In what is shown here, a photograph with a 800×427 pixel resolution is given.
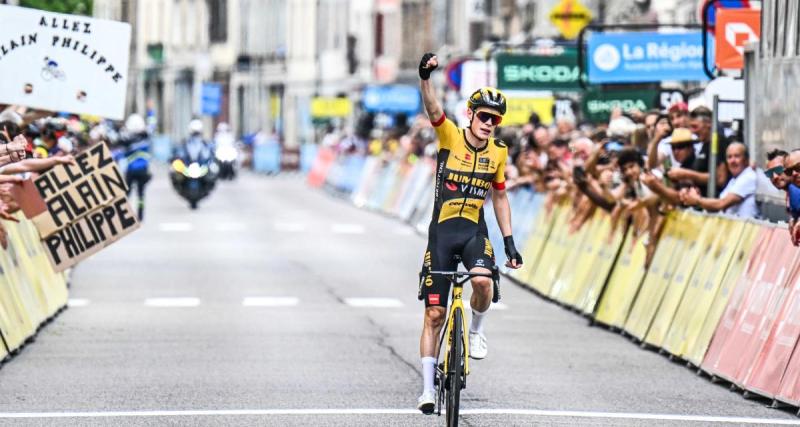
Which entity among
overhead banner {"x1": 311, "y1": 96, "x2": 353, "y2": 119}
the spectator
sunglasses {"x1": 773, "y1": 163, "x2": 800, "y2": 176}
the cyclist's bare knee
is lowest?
overhead banner {"x1": 311, "y1": 96, "x2": 353, "y2": 119}

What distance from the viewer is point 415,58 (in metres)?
76.1

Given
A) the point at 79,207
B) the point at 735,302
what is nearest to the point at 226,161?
the point at 79,207

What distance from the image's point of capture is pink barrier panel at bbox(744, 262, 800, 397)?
13.6 m

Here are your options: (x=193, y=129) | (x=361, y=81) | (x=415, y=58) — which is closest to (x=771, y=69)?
(x=193, y=129)

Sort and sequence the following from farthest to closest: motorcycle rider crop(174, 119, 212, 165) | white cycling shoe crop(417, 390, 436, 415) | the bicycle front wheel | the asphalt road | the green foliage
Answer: the green foliage
motorcycle rider crop(174, 119, 212, 165)
the asphalt road
white cycling shoe crop(417, 390, 436, 415)
the bicycle front wheel

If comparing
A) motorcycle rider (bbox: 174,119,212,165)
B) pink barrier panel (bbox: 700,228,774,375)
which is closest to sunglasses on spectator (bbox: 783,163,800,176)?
pink barrier panel (bbox: 700,228,774,375)

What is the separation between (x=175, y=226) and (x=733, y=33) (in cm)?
1747

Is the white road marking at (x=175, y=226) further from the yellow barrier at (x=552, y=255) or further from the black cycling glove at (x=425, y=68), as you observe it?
the black cycling glove at (x=425, y=68)

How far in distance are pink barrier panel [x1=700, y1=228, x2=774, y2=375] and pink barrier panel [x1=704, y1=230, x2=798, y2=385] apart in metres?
0.04

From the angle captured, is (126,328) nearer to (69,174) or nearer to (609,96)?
(69,174)

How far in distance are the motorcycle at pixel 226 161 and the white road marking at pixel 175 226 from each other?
24.6 meters

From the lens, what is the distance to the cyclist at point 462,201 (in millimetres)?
12148

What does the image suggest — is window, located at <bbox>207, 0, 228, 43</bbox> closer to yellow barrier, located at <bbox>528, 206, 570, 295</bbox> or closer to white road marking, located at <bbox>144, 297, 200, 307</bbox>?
yellow barrier, located at <bbox>528, 206, 570, 295</bbox>

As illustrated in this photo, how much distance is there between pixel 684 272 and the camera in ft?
56.1
